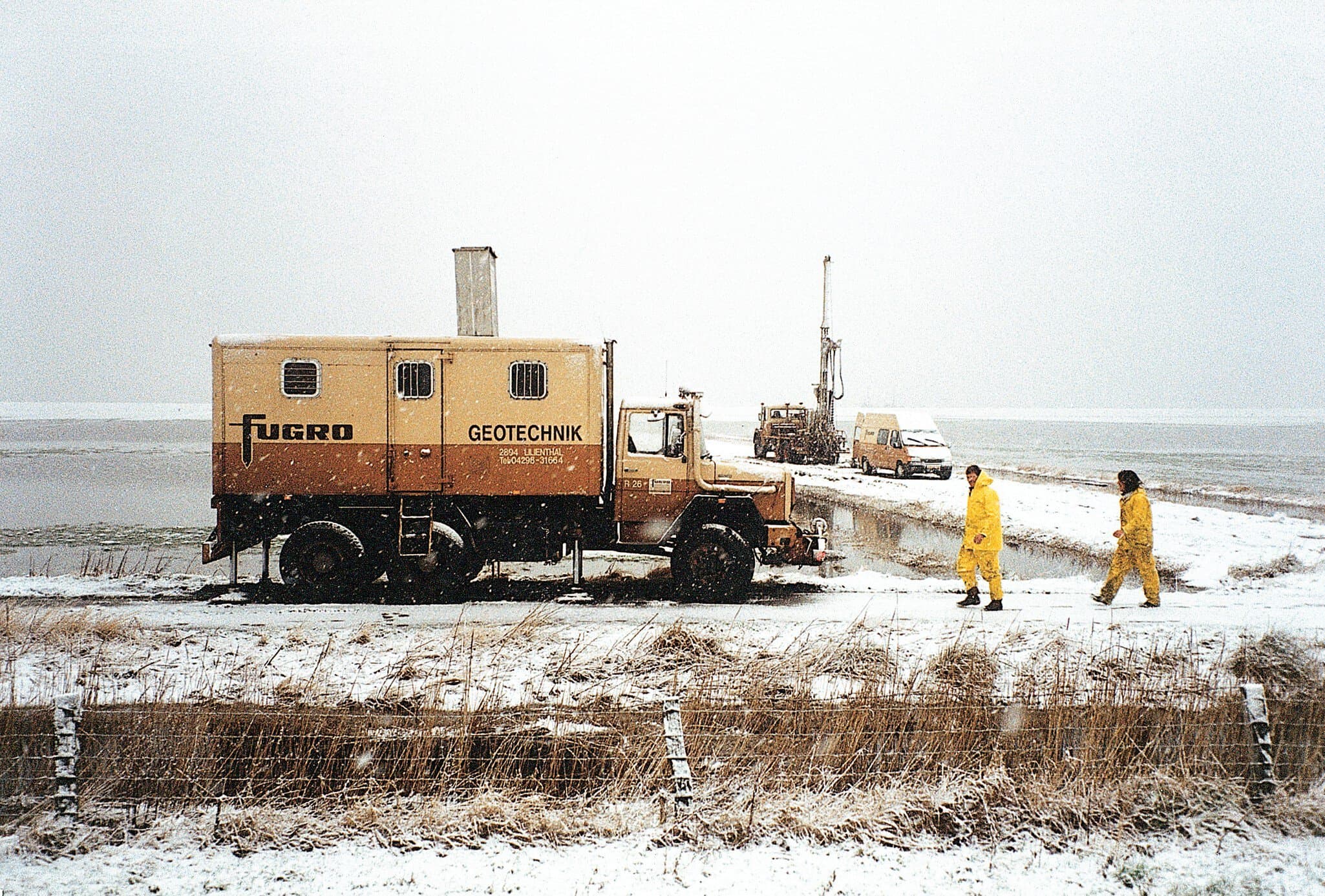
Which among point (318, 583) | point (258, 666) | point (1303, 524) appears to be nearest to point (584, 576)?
point (318, 583)

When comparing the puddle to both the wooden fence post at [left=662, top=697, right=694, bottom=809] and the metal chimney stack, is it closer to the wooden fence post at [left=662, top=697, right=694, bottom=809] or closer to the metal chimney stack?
the metal chimney stack

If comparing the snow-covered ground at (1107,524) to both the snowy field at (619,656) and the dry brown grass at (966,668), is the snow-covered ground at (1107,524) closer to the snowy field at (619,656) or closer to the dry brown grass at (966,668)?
the snowy field at (619,656)

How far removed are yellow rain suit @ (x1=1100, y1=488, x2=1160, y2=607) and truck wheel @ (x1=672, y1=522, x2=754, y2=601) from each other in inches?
187

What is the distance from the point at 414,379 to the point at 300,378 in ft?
4.87

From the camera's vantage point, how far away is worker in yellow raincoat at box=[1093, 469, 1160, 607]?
33.1ft

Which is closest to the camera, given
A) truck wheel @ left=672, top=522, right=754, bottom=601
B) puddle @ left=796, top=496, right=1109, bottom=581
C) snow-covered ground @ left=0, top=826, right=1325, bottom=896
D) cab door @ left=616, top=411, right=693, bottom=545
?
snow-covered ground @ left=0, top=826, right=1325, bottom=896

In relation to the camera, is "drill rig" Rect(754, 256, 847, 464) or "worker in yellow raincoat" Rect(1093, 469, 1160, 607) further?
"drill rig" Rect(754, 256, 847, 464)

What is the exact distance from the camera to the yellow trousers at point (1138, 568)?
398 inches

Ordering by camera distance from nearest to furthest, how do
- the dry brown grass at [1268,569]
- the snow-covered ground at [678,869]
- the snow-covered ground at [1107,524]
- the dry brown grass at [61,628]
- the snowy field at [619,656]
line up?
1. the snow-covered ground at [678,869]
2. the snowy field at [619,656]
3. the dry brown grass at [61,628]
4. the dry brown grass at [1268,569]
5. the snow-covered ground at [1107,524]

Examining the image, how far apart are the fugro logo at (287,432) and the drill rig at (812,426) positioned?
3106 cm

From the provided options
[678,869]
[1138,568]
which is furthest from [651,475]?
[678,869]

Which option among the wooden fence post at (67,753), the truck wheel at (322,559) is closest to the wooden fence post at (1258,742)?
the wooden fence post at (67,753)

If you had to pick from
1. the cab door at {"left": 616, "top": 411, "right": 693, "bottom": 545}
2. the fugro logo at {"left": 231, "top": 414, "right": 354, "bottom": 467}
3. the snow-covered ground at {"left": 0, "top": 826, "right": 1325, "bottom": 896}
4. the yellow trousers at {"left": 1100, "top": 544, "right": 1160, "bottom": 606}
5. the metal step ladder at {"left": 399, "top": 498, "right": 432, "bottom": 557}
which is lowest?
the snow-covered ground at {"left": 0, "top": 826, "right": 1325, "bottom": 896}

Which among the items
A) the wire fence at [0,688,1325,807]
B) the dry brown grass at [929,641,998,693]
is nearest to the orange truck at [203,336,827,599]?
the dry brown grass at [929,641,998,693]
